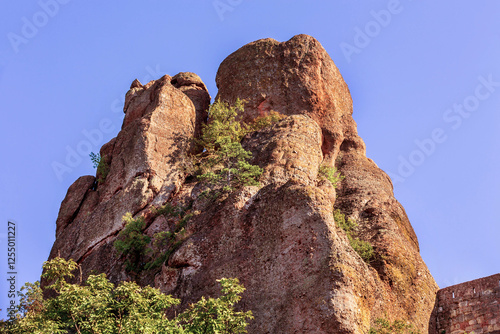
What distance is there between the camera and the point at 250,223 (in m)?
31.5

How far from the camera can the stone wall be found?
32.5 m

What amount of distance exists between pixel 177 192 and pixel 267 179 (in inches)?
228

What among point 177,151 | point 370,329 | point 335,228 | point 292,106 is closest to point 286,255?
point 335,228

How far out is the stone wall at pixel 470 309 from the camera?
32469 mm

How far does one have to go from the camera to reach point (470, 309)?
33281mm

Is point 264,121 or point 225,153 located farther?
point 264,121

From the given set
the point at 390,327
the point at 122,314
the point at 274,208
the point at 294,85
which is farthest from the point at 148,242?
the point at 294,85

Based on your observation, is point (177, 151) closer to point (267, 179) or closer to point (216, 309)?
point (267, 179)

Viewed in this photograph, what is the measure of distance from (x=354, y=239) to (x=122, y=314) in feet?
43.9

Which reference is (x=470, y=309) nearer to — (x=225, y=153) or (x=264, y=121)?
(x=225, y=153)

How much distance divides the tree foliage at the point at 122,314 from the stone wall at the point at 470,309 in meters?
11.2

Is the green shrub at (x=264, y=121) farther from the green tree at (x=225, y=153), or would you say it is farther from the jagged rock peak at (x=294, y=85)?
the jagged rock peak at (x=294, y=85)

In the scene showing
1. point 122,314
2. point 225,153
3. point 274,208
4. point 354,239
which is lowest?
point 122,314

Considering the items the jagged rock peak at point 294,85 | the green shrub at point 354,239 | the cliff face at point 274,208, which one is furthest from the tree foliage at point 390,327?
the jagged rock peak at point 294,85
